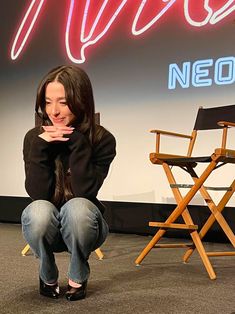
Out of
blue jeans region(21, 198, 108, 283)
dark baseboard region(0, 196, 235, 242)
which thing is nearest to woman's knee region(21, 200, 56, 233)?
blue jeans region(21, 198, 108, 283)

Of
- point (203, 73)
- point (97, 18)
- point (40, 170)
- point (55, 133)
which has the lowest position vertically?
point (40, 170)

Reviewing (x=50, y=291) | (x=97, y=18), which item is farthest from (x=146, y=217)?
(x=50, y=291)

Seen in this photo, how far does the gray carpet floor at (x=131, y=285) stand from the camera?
1.46m

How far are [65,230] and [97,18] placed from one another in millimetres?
2794

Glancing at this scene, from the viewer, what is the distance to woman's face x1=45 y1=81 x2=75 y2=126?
151cm

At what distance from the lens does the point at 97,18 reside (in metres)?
3.92

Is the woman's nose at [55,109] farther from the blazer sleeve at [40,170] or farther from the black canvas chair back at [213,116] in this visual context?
the black canvas chair back at [213,116]

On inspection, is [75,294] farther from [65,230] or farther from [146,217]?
[146,217]

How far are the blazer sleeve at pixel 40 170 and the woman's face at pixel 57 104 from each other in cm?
9

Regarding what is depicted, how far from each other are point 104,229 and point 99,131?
323 mm

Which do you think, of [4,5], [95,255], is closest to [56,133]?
[95,255]

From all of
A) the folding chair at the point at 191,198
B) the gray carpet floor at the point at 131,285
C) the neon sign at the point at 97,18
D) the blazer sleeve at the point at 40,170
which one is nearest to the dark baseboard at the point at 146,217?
the gray carpet floor at the point at 131,285

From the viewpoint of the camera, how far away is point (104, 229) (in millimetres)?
1578

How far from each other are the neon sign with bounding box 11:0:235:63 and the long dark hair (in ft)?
6.89
